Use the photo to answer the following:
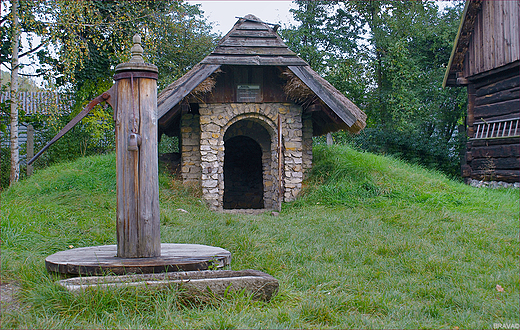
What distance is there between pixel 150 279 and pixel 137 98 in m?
1.21

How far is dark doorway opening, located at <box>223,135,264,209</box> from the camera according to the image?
1323 centimetres

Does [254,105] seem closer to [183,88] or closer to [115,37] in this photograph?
[183,88]

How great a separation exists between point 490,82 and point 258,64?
6.35 meters

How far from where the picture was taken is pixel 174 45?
51.8ft

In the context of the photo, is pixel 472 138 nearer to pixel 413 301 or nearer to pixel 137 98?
pixel 413 301

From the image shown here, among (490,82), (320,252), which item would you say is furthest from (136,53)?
(490,82)

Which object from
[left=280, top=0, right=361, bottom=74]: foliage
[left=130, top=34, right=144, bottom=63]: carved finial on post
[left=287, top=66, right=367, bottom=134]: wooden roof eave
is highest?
[left=280, top=0, right=361, bottom=74]: foliage

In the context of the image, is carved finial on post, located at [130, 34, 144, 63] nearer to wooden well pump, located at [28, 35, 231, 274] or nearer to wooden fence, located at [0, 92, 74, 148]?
wooden well pump, located at [28, 35, 231, 274]

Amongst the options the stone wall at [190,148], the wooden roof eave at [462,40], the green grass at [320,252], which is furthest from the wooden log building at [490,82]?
the stone wall at [190,148]

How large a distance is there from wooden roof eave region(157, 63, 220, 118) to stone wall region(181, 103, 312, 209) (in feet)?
2.81

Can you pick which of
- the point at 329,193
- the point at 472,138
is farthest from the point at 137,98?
the point at 472,138

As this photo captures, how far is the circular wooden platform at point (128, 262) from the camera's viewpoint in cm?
261

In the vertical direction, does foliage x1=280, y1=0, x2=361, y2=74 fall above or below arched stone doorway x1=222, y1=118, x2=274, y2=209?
above

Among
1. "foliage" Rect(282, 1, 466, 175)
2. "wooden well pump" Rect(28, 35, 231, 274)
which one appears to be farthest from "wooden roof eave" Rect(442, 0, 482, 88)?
"wooden well pump" Rect(28, 35, 231, 274)
